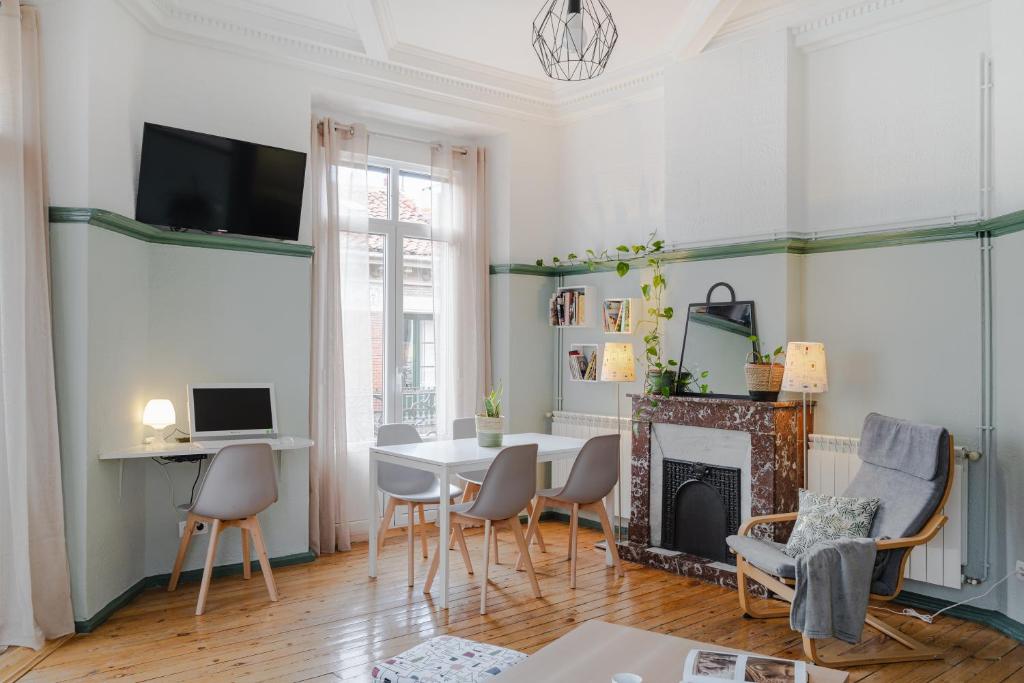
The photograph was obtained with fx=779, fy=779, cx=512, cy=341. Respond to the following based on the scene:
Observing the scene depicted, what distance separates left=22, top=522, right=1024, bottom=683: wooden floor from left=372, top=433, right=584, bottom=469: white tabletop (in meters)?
0.77

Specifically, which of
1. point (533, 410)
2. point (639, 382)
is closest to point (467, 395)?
point (533, 410)

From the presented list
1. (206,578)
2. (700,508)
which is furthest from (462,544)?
(700,508)

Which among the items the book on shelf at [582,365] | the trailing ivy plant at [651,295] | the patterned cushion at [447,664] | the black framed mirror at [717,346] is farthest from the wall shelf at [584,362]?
the patterned cushion at [447,664]

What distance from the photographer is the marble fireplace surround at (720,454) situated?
4.60 metres

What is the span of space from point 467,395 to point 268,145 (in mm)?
2438

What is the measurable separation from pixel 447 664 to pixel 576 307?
3901mm

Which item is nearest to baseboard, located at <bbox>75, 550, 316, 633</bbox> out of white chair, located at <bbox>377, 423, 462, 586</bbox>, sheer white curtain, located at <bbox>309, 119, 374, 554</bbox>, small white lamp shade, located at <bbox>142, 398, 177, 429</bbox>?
sheer white curtain, located at <bbox>309, 119, 374, 554</bbox>

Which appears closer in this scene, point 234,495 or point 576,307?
point 234,495

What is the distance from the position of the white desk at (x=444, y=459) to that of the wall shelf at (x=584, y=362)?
0.88 meters

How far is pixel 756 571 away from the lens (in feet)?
13.1

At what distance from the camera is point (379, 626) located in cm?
398

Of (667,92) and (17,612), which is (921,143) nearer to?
(667,92)

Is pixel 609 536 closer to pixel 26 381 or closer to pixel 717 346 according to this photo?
pixel 717 346

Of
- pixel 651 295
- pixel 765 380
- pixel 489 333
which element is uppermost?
pixel 651 295
